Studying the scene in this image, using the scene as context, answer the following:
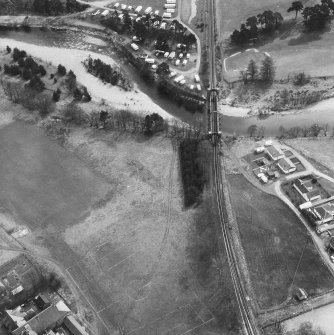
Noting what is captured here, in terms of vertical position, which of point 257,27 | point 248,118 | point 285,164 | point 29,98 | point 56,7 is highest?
point 56,7

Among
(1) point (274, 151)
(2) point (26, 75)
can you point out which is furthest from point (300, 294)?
(2) point (26, 75)

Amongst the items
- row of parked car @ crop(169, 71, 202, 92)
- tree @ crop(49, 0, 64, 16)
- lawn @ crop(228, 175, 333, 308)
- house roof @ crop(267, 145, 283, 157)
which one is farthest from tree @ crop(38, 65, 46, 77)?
lawn @ crop(228, 175, 333, 308)

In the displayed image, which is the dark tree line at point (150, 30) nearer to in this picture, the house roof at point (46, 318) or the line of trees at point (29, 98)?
the line of trees at point (29, 98)

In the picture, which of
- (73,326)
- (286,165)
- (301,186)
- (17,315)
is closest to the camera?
(73,326)

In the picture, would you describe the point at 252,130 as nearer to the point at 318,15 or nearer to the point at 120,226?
the point at 120,226

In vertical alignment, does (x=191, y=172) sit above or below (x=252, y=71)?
below

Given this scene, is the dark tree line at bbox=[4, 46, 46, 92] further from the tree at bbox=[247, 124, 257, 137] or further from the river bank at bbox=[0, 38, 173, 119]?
the tree at bbox=[247, 124, 257, 137]

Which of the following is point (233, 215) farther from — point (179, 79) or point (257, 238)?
point (179, 79)
